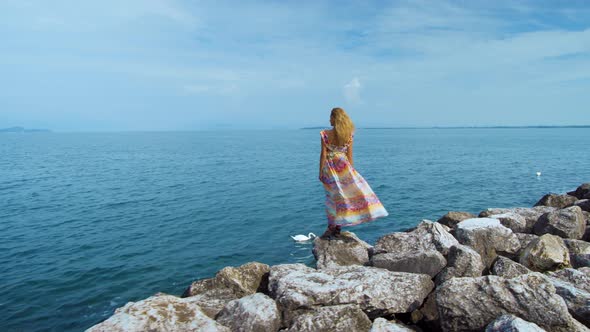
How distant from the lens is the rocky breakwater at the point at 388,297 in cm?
652

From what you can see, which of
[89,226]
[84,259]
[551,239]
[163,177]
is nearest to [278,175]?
[163,177]

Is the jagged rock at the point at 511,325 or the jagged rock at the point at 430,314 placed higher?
the jagged rock at the point at 511,325

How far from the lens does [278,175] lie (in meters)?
42.0

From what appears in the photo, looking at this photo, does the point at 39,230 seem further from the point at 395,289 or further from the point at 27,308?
the point at 395,289

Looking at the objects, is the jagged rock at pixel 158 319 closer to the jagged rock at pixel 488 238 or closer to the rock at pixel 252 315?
the rock at pixel 252 315

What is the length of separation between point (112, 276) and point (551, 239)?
14.4 meters

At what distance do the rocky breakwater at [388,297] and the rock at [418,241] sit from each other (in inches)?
33.0

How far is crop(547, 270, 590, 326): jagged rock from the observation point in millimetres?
6661

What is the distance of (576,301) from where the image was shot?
684cm

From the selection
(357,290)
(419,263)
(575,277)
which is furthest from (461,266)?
(357,290)

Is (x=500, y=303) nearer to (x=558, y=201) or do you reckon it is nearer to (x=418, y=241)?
(x=418, y=241)

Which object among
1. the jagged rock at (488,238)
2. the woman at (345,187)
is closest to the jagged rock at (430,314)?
the woman at (345,187)

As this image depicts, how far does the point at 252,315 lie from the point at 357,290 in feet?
6.56

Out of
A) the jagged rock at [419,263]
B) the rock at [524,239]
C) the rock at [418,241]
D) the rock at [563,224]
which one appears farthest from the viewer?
the rock at [563,224]
